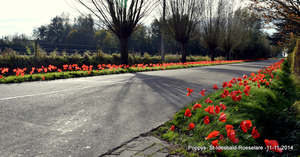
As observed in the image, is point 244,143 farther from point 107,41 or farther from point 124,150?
point 107,41

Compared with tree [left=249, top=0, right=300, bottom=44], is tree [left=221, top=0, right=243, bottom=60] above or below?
above

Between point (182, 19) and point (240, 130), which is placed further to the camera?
point (182, 19)

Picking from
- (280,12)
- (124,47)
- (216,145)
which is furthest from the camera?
(124,47)

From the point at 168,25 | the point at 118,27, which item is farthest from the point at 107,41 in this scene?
the point at 118,27

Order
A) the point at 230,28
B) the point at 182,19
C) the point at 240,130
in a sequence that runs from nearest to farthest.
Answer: the point at 240,130 → the point at 182,19 → the point at 230,28

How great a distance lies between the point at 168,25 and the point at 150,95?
17.6 m

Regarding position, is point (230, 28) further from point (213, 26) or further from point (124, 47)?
point (124, 47)

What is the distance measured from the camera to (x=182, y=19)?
20.8 m

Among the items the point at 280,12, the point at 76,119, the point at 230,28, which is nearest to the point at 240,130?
the point at 76,119

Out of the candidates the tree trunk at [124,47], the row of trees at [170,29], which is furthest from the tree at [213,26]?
the tree trunk at [124,47]

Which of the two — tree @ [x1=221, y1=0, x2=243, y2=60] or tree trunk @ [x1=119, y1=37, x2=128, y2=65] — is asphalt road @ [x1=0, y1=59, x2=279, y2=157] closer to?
tree trunk @ [x1=119, y1=37, x2=128, y2=65]

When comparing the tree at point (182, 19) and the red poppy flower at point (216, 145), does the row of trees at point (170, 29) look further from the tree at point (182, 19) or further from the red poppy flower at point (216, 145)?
the red poppy flower at point (216, 145)

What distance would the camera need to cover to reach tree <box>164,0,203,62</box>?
67.0 feet

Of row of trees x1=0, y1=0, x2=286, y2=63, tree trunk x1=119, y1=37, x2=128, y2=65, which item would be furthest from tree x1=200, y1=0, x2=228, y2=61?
tree trunk x1=119, y1=37, x2=128, y2=65
